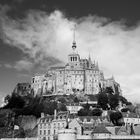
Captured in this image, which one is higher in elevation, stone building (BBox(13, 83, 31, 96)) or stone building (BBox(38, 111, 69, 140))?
stone building (BBox(13, 83, 31, 96))

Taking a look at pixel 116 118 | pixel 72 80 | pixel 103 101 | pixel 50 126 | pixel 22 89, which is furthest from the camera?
pixel 22 89

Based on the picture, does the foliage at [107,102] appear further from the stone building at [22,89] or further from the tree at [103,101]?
the stone building at [22,89]

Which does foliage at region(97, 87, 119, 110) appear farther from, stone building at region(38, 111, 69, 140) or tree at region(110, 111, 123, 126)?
stone building at region(38, 111, 69, 140)

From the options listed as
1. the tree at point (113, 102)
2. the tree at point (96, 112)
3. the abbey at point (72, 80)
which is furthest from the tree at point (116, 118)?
the abbey at point (72, 80)

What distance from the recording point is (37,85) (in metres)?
113

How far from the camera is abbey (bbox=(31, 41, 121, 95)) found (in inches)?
4205

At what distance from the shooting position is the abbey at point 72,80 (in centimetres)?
10681

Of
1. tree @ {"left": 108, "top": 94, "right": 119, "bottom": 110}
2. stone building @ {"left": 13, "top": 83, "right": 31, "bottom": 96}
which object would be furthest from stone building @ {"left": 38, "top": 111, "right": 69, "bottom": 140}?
stone building @ {"left": 13, "top": 83, "right": 31, "bottom": 96}

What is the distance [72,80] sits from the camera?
108 metres

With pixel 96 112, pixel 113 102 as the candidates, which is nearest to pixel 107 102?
pixel 113 102

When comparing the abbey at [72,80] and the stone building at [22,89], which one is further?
the stone building at [22,89]

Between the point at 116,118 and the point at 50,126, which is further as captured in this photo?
the point at 116,118

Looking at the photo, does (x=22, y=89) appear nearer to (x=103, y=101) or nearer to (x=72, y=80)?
(x=72, y=80)

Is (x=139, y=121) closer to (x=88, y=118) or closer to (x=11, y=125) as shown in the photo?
(x=88, y=118)
